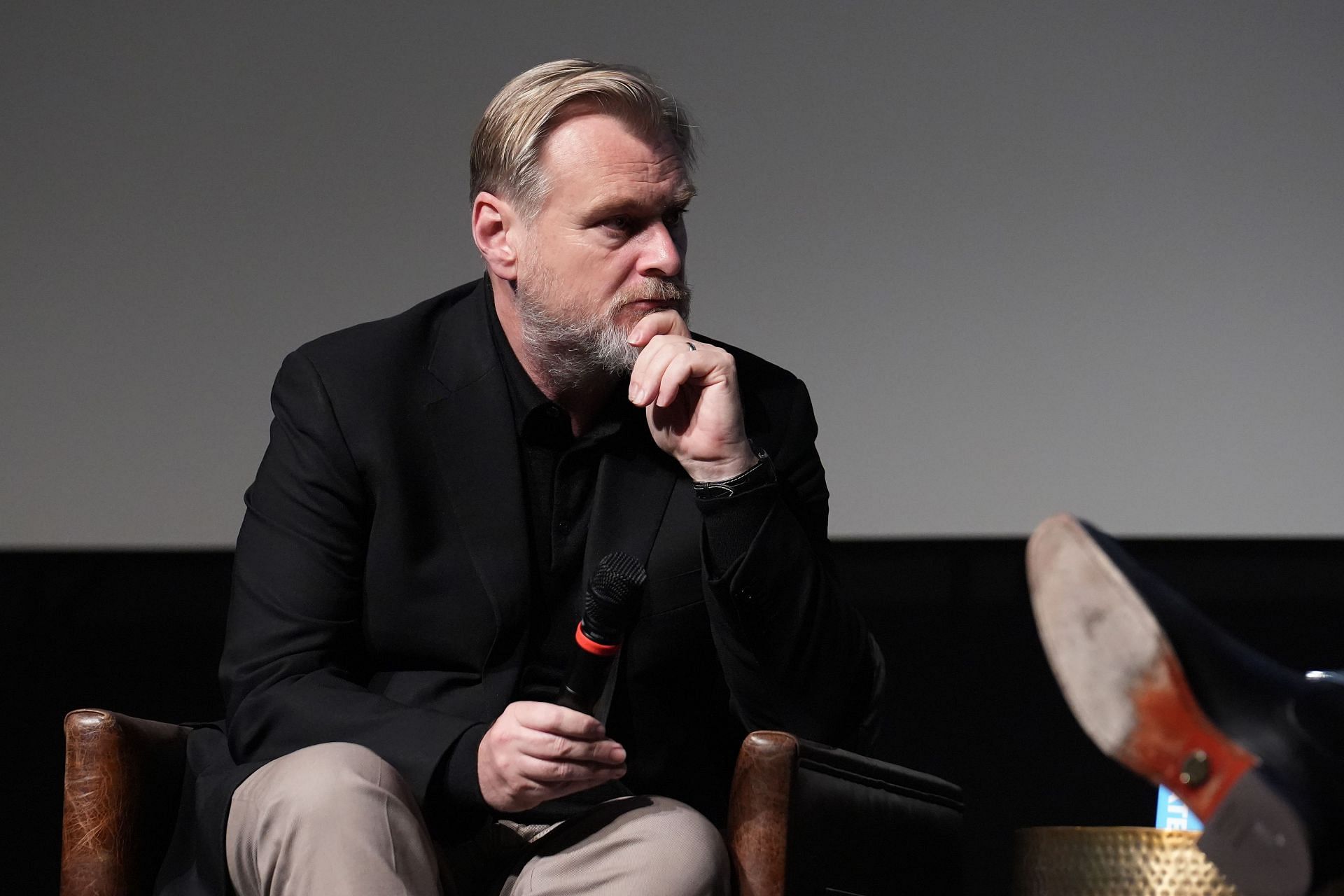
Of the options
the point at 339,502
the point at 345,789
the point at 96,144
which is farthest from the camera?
the point at 96,144

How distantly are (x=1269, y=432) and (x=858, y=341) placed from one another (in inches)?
32.6

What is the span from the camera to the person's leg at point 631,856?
141 cm

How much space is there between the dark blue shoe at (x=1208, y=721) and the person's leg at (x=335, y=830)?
0.62m

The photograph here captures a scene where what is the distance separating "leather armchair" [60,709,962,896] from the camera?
148 centimetres

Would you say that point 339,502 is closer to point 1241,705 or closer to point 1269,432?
point 1241,705

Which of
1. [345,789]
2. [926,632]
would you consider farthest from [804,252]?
[345,789]

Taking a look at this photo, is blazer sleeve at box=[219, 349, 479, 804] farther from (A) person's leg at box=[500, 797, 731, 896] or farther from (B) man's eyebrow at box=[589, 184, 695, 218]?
(B) man's eyebrow at box=[589, 184, 695, 218]

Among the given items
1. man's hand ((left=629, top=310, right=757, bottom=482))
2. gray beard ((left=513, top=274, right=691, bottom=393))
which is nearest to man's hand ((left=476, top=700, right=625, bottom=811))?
man's hand ((left=629, top=310, right=757, bottom=482))

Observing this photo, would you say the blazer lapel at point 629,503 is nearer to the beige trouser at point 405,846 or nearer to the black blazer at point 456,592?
the black blazer at point 456,592

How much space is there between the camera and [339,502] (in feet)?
5.54

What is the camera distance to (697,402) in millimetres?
1720

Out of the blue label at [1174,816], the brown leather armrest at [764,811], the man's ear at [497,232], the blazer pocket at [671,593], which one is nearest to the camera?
the brown leather armrest at [764,811]

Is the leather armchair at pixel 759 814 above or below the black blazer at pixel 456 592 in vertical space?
below

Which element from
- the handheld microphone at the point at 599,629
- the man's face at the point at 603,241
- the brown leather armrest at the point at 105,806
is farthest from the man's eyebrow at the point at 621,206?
the brown leather armrest at the point at 105,806
